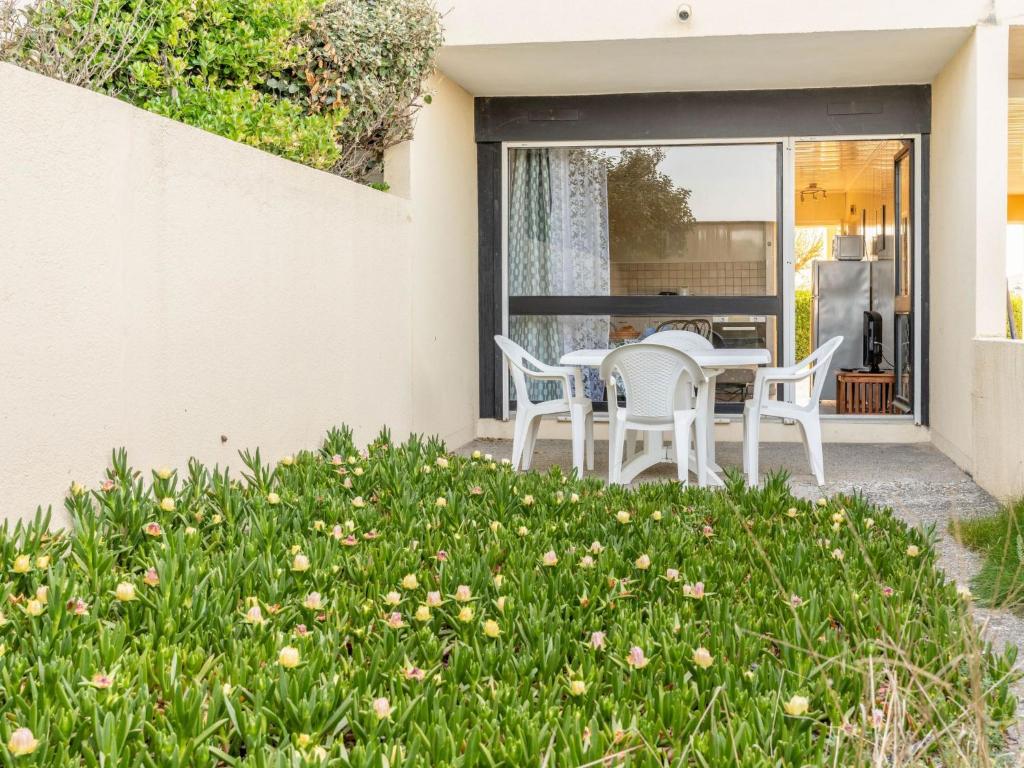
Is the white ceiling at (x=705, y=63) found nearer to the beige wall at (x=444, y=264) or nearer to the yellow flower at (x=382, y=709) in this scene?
the beige wall at (x=444, y=264)

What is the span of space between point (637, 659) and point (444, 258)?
20.7 feet

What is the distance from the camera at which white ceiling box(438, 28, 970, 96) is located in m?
7.48

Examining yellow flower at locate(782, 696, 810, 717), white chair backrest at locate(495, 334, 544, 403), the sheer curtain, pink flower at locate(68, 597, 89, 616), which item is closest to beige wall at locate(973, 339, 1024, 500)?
white chair backrest at locate(495, 334, 544, 403)

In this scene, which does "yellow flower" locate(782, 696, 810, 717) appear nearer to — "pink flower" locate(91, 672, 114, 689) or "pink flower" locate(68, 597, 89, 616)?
"pink flower" locate(91, 672, 114, 689)

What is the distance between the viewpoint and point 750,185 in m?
9.20

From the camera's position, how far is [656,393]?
627 cm

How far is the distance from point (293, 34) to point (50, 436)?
3593mm

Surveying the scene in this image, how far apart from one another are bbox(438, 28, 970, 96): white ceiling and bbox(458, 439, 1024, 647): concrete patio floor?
2.91 metres

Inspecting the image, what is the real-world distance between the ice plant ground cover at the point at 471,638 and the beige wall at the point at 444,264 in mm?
3965

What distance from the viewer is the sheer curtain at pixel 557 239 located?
9430mm

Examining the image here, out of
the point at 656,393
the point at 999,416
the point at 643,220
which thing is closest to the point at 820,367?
the point at 999,416

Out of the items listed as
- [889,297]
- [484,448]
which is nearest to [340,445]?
[484,448]

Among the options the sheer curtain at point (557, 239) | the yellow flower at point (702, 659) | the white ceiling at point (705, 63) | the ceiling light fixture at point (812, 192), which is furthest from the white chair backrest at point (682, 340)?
the ceiling light fixture at point (812, 192)

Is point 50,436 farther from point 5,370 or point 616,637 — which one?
point 616,637
